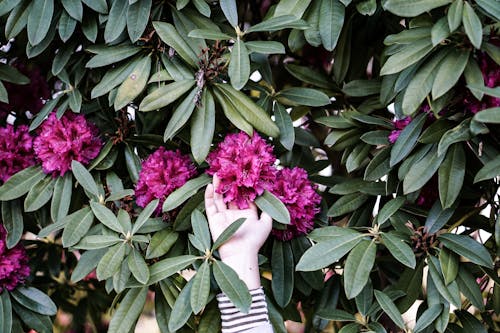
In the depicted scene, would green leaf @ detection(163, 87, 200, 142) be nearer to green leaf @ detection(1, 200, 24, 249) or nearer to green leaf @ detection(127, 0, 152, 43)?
green leaf @ detection(127, 0, 152, 43)

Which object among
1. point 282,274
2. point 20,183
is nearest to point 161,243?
point 282,274

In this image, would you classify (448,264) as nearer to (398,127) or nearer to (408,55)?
(398,127)

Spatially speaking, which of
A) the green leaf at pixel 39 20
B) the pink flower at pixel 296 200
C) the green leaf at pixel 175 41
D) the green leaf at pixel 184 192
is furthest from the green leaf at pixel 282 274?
the green leaf at pixel 39 20

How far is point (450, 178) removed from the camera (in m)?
1.35

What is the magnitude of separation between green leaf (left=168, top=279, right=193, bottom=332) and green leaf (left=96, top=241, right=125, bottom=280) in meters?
0.14

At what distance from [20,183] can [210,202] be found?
48 centimetres

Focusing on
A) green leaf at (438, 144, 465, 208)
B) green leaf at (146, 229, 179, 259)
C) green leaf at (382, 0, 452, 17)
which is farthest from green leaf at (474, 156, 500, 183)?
green leaf at (146, 229, 179, 259)

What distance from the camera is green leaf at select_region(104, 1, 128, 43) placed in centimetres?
148

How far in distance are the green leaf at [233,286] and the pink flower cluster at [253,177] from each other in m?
0.15

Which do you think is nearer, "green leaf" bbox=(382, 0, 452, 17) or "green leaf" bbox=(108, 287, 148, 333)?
"green leaf" bbox=(382, 0, 452, 17)

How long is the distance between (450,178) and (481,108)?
0.48ft

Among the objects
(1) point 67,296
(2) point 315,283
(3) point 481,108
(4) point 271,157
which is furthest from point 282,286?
(1) point 67,296

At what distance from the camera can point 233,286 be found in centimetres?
132

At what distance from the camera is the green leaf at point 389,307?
140cm
